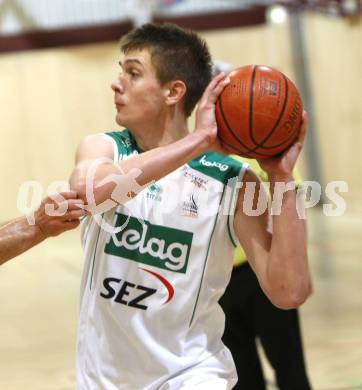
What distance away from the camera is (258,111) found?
2.92 metres

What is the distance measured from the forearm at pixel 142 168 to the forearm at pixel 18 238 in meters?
0.31

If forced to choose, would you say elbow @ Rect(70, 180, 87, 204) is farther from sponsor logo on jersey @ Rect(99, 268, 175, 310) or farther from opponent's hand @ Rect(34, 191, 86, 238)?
sponsor logo on jersey @ Rect(99, 268, 175, 310)

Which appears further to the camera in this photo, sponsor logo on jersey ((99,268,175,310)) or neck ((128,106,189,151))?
neck ((128,106,189,151))

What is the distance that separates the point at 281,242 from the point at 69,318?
548cm

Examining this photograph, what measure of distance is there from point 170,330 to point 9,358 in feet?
13.1

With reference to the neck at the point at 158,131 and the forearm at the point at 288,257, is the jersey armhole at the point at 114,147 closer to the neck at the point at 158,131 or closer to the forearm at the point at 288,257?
the neck at the point at 158,131

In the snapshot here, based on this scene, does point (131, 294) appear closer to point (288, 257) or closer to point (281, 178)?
point (288, 257)

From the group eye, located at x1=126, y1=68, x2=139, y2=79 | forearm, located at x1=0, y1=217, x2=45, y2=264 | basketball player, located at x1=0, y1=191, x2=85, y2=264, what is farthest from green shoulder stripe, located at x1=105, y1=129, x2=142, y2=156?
forearm, located at x1=0, y1=217, x2=45, y2=264

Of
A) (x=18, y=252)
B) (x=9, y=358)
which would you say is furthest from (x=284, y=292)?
(x=9, y=358)

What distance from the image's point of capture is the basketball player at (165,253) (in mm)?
2967

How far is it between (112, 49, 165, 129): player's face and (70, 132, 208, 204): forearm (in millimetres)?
309

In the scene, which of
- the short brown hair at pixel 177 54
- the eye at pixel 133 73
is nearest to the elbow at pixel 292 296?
the short brown hair at pixel 177 54

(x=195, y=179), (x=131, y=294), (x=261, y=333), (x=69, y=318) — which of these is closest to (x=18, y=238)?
(x=131, y=294)

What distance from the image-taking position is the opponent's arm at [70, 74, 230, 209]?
2.76m
